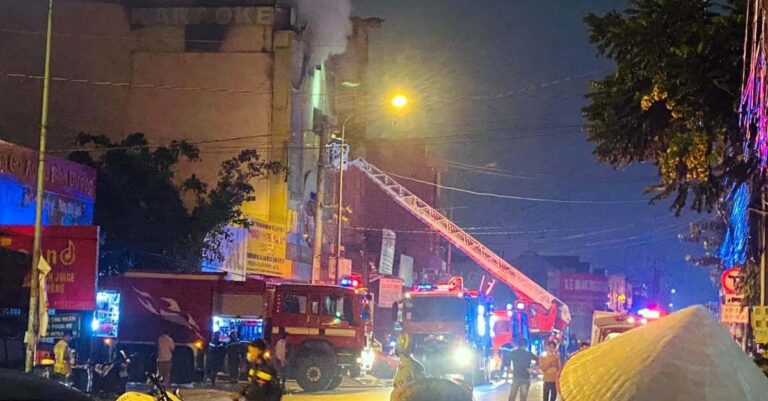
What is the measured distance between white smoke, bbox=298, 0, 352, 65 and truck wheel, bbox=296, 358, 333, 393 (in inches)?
921

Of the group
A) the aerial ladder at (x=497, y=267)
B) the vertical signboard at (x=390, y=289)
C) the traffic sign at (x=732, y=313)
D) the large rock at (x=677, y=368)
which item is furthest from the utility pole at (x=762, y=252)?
the aerial ladder at (x=497, y=267)

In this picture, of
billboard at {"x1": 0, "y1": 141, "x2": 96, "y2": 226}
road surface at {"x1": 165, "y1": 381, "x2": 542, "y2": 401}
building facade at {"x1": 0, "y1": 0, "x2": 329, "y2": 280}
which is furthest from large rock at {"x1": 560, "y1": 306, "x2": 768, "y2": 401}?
building facade at {"x1": 0, "y1": 0, "x2": 329, "y2": 280}

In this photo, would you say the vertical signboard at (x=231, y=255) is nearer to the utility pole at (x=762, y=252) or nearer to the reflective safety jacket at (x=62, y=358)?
the reflective safety jacket at (x=62, y=358)

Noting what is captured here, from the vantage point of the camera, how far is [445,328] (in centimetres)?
2728

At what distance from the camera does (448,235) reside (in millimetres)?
46688

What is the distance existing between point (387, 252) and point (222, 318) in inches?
1087

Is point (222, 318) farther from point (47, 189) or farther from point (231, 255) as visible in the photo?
point (231, 255)

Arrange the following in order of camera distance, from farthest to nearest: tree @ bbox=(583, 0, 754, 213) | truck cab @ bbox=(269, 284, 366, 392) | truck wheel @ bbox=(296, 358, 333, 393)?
truck cab @ bbox=(269, 284, 366, 392) < truck wheel @ bbox=(296, 358, 333, 393) < tree @ bbox=(583, 0, 754, 213)

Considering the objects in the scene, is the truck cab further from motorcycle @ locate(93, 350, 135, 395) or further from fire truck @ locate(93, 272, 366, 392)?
motorcycle @ locate(93, 350, 135, 395)

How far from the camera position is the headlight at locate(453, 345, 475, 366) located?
26938mm

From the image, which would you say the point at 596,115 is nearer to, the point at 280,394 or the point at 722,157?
the point at 722,157

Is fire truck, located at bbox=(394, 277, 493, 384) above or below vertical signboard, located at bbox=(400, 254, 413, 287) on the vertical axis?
below

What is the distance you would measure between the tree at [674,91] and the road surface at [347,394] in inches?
427

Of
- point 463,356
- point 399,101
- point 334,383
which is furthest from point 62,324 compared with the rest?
point 463,356
